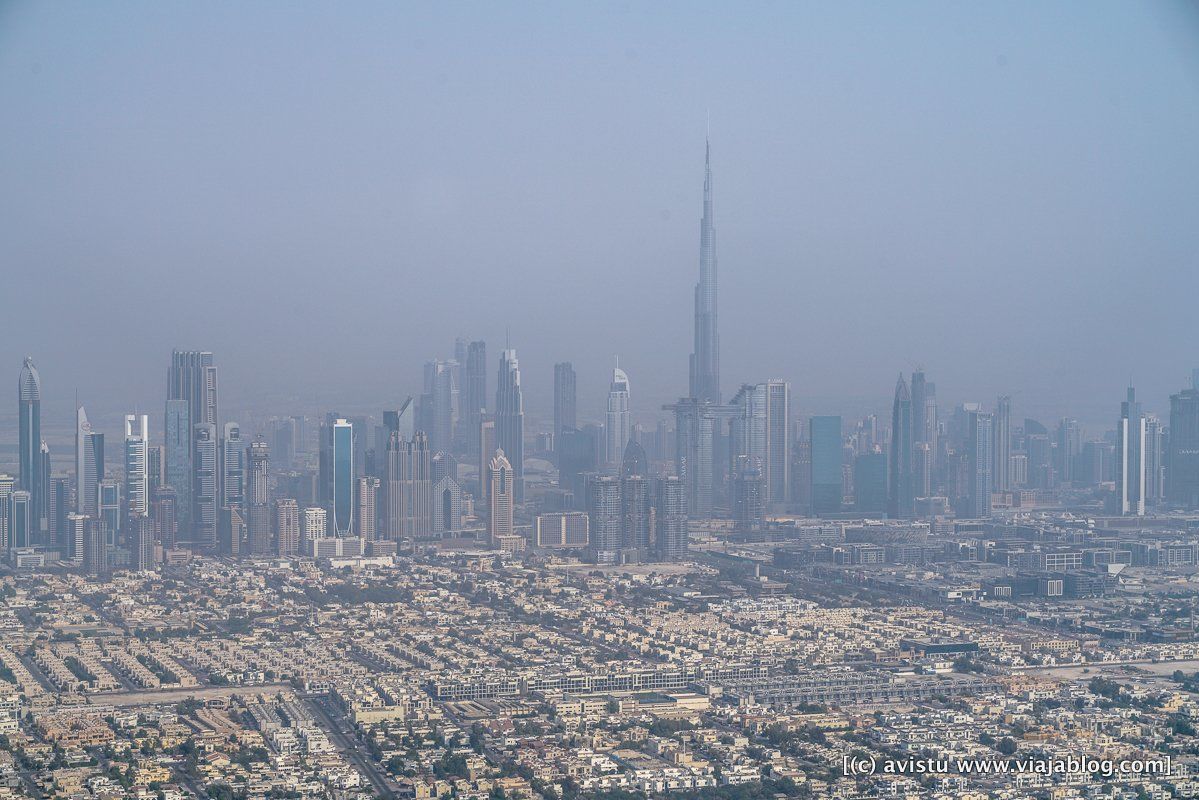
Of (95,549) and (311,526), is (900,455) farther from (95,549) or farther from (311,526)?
(95,549)

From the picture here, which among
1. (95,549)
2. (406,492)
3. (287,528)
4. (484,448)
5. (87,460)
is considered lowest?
(95,549)

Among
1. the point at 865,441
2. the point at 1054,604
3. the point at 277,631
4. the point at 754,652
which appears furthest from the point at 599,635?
the point at 865,441

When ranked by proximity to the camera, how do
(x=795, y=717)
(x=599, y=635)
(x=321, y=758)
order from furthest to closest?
(x=599, y=635) → (x=795, y=717) → (x=321, y=758)

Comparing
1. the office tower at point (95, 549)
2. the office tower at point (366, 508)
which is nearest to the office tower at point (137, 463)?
the office tower at point (95, 549)

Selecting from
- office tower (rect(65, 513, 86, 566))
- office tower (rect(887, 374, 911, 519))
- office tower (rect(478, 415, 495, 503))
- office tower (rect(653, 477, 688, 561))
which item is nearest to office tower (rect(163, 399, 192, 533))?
office tower (rect(65, 513, 86, 566))

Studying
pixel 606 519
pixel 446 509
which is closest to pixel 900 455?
pixel 606 519

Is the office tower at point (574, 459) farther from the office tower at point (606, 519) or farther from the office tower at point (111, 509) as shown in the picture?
the office tower at point (111, 509)

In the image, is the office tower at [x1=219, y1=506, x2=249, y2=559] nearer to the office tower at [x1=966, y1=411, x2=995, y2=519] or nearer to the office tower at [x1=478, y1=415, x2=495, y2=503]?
the office tower at [x1=478, y1=415, x2=495, y2=503]

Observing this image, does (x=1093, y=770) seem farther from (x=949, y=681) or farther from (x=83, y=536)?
(x=83, y=536)
